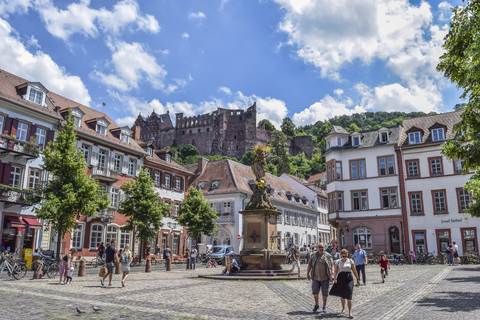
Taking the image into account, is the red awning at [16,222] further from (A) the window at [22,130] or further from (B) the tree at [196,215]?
(B) the tree at [196,215]

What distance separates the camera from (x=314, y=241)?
63.8m

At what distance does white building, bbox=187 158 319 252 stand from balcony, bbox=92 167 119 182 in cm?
1162

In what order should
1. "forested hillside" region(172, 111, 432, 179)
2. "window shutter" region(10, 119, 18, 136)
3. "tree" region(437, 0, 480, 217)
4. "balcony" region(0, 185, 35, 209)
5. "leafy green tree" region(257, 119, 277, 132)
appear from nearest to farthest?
"tree" region(437, 0, 480, 217) → "balcony" region(0, 185, 35, 209) → "window shutter" region(10, 119, 18, 136) → "forested hillside" region(172, 111, 432, 179) → "leafy green tree" region(257, 119, 277, 132)

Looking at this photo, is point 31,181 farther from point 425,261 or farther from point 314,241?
point 314,241

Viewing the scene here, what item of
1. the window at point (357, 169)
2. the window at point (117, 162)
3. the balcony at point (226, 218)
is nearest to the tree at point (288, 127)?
the balcony at point (226, 218)

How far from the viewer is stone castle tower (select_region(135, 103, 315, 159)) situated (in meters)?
136

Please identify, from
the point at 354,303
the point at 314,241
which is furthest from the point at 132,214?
the point at 314,241

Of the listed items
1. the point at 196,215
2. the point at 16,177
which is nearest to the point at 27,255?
the point at 16,177

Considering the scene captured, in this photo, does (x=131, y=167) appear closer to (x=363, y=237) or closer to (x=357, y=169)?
(x=357, y=169)

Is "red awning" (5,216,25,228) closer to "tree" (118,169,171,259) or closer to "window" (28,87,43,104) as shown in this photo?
"tree" (118,169,171,259)

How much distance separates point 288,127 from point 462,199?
382ft

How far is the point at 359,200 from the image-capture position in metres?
39.3

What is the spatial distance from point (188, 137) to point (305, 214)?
289ft

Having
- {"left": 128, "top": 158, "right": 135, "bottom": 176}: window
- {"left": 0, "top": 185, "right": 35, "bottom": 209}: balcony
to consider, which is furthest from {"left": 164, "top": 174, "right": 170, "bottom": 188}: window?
{"left": 0, "top": 185, "right": 35, "bottom": 209}: balcony
